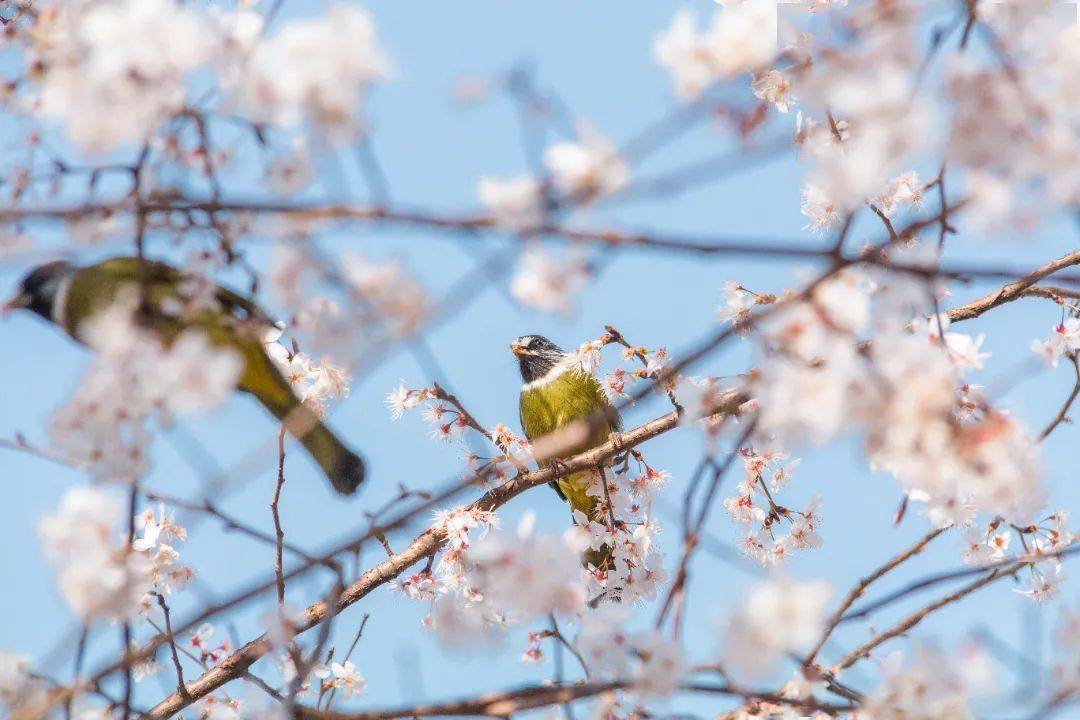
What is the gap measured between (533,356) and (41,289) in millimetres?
3446

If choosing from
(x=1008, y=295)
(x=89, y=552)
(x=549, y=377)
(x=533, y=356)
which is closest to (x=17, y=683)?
(x=89, y=552)

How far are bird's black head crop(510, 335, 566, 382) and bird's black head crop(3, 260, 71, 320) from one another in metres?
3.25

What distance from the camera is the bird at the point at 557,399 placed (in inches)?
223

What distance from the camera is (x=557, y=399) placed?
6.29 m

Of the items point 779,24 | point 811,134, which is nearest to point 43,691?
point 779,24

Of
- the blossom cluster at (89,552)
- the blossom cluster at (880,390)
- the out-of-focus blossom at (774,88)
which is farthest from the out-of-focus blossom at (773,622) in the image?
the out-of-focus blossom at (774,88)

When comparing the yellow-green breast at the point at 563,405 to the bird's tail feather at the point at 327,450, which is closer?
the bird's tail feather at the point at 327,450

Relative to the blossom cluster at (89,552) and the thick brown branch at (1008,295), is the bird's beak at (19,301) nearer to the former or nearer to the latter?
the blossom cluster at (89,552)

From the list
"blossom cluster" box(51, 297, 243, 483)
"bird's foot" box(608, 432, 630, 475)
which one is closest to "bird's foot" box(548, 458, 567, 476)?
"bird's foot" box(608, 432, 630, 475)

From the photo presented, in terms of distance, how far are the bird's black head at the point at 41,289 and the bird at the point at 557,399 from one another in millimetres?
2444

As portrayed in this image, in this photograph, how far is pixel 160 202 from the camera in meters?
1.92

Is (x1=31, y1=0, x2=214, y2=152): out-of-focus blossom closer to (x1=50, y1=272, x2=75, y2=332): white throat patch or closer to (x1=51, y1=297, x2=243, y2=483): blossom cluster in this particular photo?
(x1=51, y1=297, x2=243, y2=483): blossom cluster

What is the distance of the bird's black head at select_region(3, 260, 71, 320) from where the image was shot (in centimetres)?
406

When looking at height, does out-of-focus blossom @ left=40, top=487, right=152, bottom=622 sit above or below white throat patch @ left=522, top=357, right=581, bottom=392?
below
